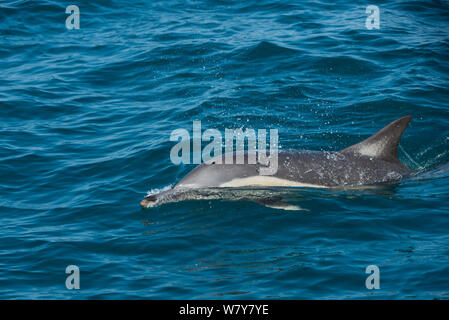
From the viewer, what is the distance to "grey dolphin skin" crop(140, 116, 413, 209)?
11.7 m

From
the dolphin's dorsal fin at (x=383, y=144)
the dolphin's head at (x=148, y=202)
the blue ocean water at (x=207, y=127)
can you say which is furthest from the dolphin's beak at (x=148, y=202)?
the dolphin's dorsal fin at (x=383, y=144)

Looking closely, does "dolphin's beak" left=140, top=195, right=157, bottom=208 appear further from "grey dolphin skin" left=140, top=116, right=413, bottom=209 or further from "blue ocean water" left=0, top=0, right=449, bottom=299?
"blue ocean water" left=0, top=0, right=449, bottom=299

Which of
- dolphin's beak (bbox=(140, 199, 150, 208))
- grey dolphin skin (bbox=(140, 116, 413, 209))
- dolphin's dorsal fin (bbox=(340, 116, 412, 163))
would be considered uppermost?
dolphin's dorsal fin (bbox=(340, 116, 412, 163))

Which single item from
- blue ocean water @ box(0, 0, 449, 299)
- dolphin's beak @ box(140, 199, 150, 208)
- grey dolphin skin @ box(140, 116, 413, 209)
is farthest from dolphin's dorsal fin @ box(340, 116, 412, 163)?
dolphin's beak @ box(140, 199, 150, 208)

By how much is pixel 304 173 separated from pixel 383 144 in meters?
1.55

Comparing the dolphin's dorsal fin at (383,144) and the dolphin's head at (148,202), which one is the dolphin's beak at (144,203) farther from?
the dolphin's dorsal fin at (383,144)

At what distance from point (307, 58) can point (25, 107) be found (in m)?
8.05

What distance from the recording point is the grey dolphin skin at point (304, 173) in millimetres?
11711

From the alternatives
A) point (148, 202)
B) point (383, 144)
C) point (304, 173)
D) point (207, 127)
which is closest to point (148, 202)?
point (148, 202)

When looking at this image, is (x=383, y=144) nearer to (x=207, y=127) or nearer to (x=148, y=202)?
(x=148, y=202)

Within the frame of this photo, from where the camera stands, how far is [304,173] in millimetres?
11875

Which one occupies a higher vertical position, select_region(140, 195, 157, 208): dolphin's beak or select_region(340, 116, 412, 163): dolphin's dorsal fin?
select_region(340, 116, 412, 163): dolphin's dorsal fin

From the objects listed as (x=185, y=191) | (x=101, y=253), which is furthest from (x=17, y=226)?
(x=185, y=191)

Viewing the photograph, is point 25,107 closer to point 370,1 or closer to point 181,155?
point 181,155
